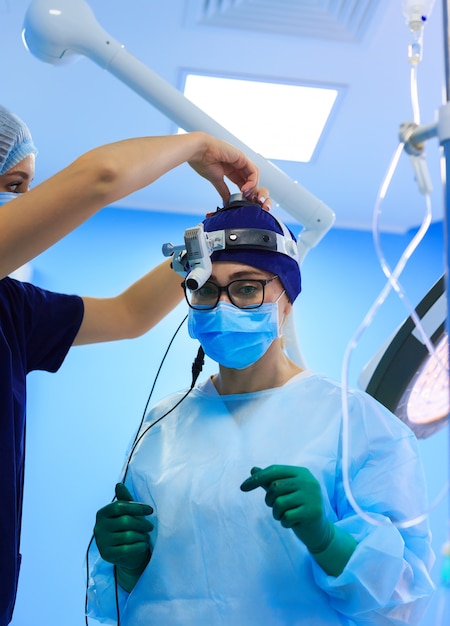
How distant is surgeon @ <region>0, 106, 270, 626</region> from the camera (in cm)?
124

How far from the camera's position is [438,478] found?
3107 millimetres

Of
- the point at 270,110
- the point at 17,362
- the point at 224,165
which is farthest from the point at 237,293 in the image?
the point at 270,110

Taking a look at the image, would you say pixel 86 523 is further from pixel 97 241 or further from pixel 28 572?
pixel 97 241

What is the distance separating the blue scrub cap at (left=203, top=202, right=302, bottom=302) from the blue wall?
152cm

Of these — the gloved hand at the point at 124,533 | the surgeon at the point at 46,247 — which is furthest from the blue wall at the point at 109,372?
the gloved hand at the point at 124,533

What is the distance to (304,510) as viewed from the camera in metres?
1.19

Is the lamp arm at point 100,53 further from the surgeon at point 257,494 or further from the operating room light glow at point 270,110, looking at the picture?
the operating room light glow at point 270,110

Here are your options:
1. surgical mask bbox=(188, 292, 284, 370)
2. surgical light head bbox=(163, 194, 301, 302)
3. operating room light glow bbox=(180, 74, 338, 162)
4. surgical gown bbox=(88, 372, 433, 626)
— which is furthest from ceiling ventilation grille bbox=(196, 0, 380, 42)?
surgical gown bbox=(88, 372, 433, 626)

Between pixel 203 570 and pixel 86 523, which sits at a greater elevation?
pixel 86 523

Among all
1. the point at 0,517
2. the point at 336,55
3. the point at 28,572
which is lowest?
the point at 0,517

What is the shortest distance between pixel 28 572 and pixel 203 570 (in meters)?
1.59

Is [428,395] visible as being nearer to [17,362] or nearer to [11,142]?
[17,362]

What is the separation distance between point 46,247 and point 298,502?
1.93 ft

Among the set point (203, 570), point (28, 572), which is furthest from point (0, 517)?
point (28, 572)
